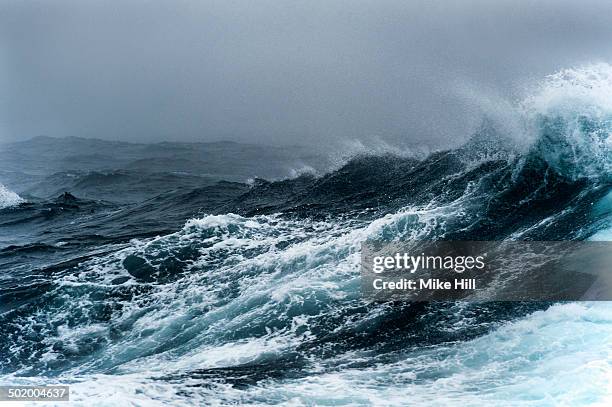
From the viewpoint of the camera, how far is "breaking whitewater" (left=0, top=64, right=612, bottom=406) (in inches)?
312

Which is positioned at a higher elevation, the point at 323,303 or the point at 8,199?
the point at 8,199

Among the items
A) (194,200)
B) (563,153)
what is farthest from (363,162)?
(563,153)

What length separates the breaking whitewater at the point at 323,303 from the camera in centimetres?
793

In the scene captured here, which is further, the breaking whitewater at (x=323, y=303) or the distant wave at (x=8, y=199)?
the distant wave at (x=8, y=199)

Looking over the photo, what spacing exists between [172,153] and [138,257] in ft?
122

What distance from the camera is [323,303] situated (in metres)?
10.6

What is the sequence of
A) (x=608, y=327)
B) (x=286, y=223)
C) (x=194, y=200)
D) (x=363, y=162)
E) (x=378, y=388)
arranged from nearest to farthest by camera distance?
(x=378, y=388)
(x=608, y=327)
(x=286, y=223)
(x=194, y=200)
(x=363, y=162)

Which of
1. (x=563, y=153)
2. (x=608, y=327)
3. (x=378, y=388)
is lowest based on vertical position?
(x=378, y=388)

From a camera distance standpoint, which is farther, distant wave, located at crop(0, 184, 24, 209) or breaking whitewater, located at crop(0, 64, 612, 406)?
distant wave, located at crop(0, 184, 24, 209)

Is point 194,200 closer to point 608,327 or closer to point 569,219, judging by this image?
point 569,219

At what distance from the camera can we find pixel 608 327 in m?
8.34

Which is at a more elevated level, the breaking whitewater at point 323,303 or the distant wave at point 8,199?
the distant wave at point 8,199

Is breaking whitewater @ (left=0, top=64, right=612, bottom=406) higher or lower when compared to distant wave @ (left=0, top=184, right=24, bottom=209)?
lower

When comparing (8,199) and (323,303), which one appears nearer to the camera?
(323,303)
